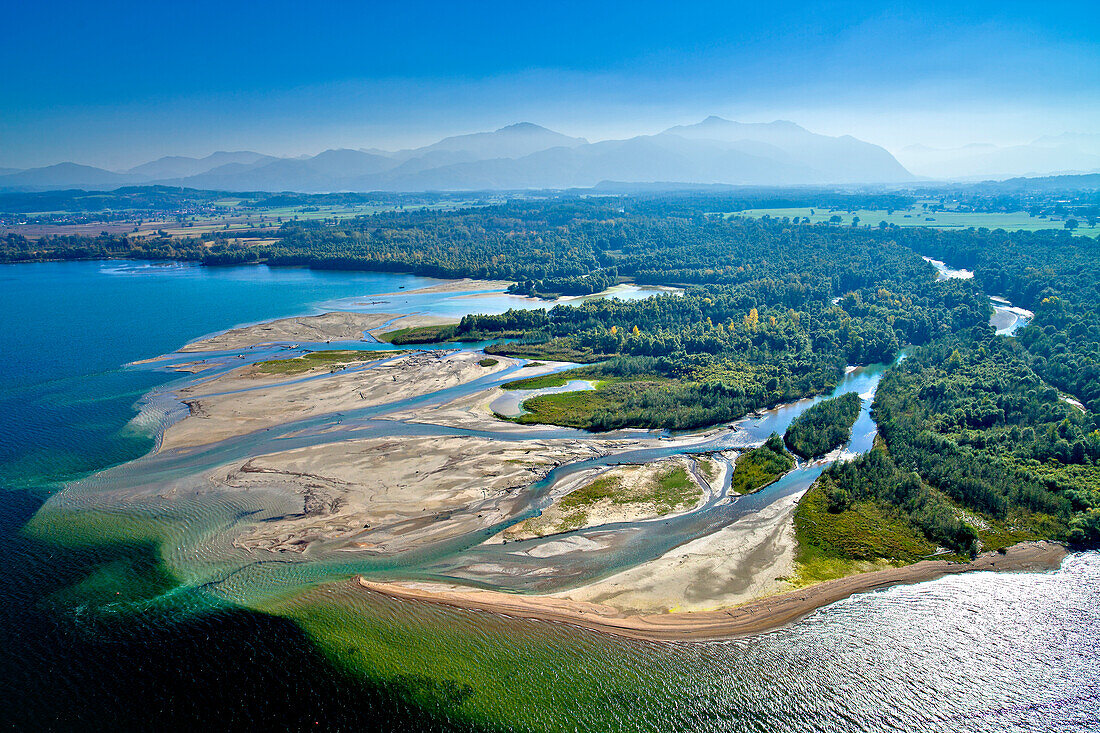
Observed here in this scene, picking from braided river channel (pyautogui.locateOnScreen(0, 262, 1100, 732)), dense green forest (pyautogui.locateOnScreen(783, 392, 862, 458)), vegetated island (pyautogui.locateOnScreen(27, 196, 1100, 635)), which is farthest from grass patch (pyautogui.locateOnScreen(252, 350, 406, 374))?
dense green forest (pyautogui.locateOnScreen(783, 392, 862, 458))

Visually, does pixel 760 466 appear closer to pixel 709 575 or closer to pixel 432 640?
pixel 709 575

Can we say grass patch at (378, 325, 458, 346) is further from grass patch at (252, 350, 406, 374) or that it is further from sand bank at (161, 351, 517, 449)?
sand bank at (161, 351, 517, 449)

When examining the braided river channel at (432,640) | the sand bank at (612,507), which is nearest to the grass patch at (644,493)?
the sand bank at (612,507)

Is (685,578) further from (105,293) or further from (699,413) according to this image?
(105,293)

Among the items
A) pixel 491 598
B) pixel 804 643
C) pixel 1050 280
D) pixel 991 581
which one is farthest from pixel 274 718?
pixel 1050 280

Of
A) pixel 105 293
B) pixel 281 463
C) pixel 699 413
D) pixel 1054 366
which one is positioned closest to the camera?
pixel 281 463

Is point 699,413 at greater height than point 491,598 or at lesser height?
greater
